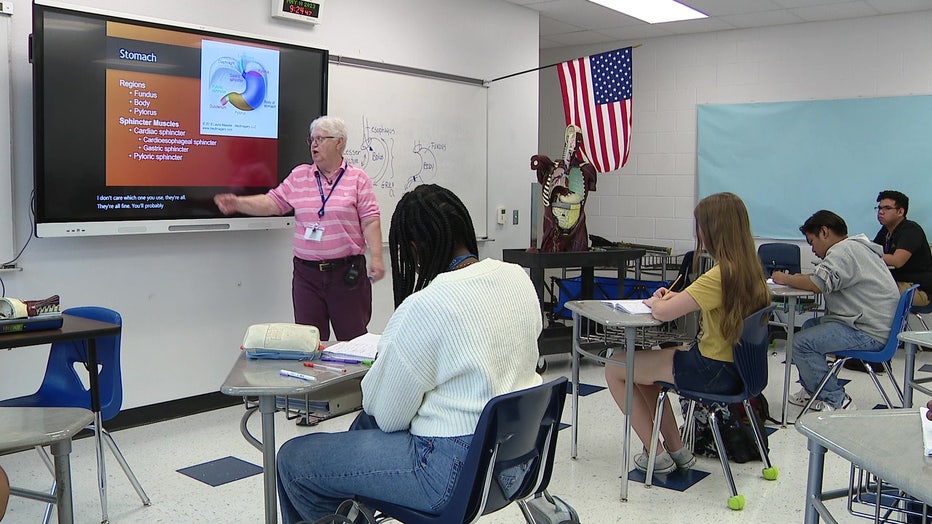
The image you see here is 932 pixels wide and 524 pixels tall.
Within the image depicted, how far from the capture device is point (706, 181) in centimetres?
718

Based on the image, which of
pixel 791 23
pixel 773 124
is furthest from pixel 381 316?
Result: pixel 791 23

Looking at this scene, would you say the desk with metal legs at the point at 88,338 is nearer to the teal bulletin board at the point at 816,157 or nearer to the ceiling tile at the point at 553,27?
the ceiling tile at the point at 553,27

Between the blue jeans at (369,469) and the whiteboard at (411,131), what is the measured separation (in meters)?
3.08

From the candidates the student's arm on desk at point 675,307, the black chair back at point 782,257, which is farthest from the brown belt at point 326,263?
the black chair back at point 782,257

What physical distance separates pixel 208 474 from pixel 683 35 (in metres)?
5.58

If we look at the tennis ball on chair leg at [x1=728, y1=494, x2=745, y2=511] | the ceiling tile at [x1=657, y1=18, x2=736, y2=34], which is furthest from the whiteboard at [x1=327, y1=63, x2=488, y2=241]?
the tennis ball on chair leg at [x1=728, y1=494, x2=745, y2=511]

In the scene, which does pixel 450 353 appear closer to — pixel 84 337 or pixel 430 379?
pixel 430 379

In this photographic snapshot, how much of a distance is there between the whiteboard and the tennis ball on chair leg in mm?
2733

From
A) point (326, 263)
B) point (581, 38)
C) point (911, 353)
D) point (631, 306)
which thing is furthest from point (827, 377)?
point (581, 38)

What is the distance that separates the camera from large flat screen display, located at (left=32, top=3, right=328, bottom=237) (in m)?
3.55

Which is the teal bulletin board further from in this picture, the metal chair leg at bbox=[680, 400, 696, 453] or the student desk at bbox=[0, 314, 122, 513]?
the student desk at bbox=[0, 314, 122, 513]

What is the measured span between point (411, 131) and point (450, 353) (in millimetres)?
3684

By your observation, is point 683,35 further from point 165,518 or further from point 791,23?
point 165,518

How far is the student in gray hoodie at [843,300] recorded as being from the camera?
13.3ft
